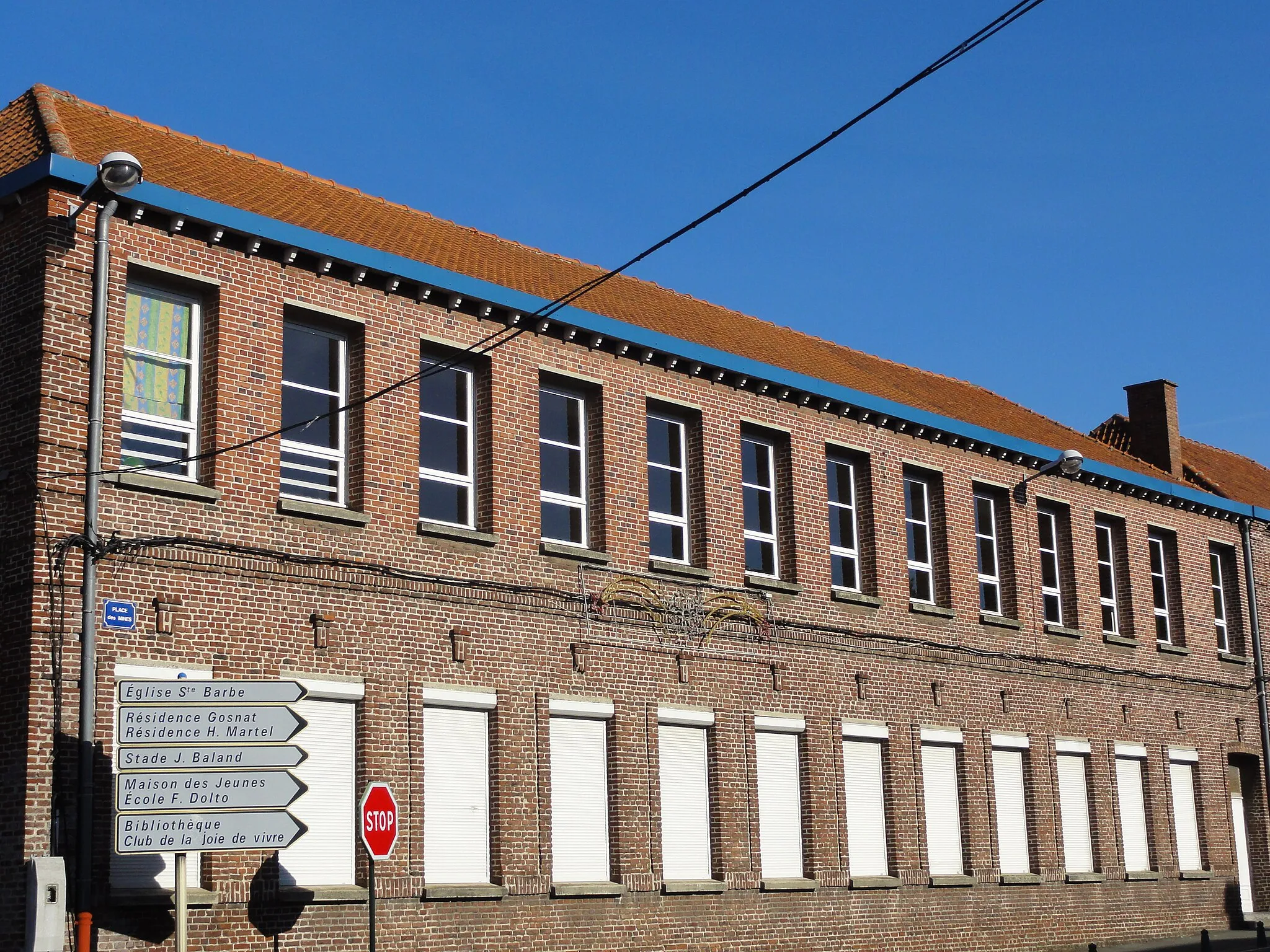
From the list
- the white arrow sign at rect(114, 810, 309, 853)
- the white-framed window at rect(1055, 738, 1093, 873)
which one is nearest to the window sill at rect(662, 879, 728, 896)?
the white arrow sign at rect(114, 810, 309, 853)

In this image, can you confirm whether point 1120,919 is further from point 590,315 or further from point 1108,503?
point 590,315

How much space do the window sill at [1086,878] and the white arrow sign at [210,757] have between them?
17228 millimetres

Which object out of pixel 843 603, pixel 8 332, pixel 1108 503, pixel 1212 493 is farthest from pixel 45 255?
pixel 1212 493

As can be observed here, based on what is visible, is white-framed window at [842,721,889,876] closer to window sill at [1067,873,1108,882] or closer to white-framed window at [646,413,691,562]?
white-framed window at [646,413,691,562]

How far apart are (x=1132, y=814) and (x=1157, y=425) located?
31.1 feet

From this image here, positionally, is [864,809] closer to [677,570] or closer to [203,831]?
[677,570]

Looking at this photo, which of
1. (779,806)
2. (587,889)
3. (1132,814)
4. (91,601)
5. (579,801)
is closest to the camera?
(91,601)

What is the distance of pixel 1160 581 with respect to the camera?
32.6 metres

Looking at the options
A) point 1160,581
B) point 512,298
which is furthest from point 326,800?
point 1160,581

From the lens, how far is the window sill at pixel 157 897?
593 inches

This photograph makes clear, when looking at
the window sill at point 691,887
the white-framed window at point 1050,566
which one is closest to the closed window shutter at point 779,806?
the window sill at point 691,887

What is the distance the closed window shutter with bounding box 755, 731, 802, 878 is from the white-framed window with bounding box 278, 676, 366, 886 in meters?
6.86

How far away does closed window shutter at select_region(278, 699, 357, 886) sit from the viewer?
669 inches

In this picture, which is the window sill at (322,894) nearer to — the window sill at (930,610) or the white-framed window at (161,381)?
the white-framed window at (161,381)
